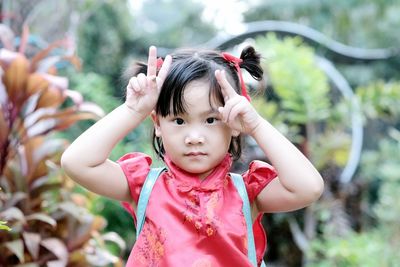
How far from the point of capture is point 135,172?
1821 mm

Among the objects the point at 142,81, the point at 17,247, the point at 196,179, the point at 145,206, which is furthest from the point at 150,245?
the point at 17,247

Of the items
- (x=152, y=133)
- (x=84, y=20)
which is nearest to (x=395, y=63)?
(x=84, y=20)

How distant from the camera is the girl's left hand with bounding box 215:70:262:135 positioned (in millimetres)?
1674

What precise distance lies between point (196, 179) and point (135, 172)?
162mm

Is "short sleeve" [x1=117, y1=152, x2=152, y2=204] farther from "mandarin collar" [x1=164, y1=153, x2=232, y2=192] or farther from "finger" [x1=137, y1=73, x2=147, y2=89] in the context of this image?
"finger" [x1=137, y1=73, x2=147, y2=89]

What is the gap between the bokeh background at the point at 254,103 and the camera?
2947mm

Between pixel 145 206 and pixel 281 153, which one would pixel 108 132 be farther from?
pixel 281 153

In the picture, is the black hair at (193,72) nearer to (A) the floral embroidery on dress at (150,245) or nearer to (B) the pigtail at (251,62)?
(B) the pigtail at (251,62)

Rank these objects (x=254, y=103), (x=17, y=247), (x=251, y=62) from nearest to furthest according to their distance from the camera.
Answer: (x=251, y=62)
(x=17, y=247)
(x=254, y=103)

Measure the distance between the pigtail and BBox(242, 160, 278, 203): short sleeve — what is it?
25 cm

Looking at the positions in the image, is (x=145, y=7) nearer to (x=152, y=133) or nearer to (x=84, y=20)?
(x=84, y=20)

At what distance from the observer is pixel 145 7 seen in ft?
29.1

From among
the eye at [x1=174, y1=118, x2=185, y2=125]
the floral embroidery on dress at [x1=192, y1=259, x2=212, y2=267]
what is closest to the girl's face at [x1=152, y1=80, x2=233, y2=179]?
the eye at [x1=174, y1=118, x2=185, y2=125]

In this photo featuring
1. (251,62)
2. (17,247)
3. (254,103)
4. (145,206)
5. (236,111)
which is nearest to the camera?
(236,111)
